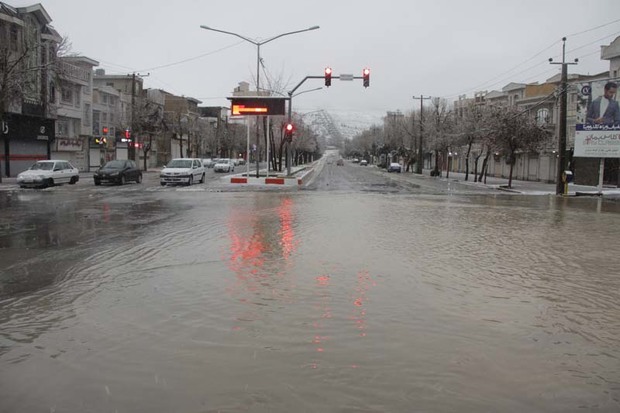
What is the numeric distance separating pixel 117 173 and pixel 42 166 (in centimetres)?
439

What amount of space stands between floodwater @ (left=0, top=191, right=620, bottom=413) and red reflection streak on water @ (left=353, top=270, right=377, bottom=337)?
32mm

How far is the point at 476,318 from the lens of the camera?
253 inches

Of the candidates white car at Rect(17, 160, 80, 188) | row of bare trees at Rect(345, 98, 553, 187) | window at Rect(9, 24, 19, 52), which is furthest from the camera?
window at Rect(9, 24, 19, 52)

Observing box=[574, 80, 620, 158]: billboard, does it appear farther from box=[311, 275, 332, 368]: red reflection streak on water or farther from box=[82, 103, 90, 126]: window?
box=[82, 103, 90, 126]: window

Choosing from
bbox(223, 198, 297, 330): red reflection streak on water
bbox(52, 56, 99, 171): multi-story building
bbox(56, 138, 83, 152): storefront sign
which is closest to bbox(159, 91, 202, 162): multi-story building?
bbox(52, 56, 99, 171): multi-story building

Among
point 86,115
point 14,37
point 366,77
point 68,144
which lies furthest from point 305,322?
point 86,115

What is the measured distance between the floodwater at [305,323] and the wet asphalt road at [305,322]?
0.08 feet

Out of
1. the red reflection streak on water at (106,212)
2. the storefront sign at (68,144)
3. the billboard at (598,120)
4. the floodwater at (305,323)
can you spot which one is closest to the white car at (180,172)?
the red reflection streak on water at (106,212)

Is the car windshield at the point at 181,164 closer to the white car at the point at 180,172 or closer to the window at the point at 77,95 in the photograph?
the white car at the point at 180,172

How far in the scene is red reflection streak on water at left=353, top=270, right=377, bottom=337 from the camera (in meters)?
6.08

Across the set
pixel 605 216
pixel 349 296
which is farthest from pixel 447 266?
pixel 605 216

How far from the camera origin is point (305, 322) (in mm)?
6184

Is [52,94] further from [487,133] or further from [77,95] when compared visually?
[487,133]

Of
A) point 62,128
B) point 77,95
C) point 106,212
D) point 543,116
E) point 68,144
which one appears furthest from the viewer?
point 77,95
